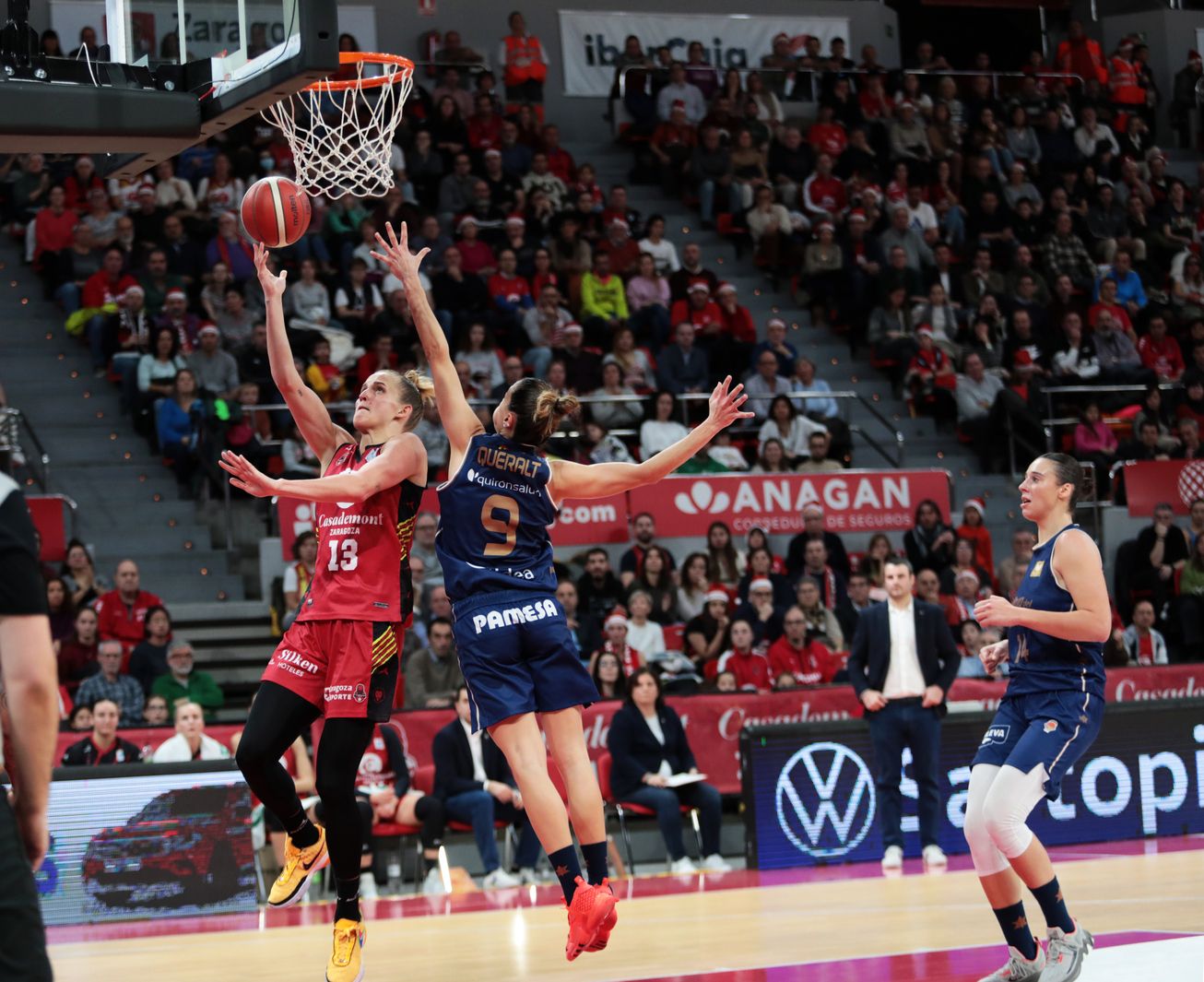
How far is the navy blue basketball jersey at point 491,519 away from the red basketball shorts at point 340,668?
37 cm

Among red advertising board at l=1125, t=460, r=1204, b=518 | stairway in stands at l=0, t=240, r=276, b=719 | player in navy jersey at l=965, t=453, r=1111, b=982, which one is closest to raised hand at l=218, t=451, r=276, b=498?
player in navy jersey at l=965, t=453, r=1111, b=982

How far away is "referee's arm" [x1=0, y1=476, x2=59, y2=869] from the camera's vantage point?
10.5 feet

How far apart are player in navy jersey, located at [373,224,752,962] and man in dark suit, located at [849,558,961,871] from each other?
4813mm

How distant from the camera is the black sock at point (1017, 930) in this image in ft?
19.7

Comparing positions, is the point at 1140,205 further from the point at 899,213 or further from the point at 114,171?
the point at 114,171

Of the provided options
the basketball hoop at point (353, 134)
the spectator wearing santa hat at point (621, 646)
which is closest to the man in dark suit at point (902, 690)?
the spectator wearing santa hat at point (621, 646)

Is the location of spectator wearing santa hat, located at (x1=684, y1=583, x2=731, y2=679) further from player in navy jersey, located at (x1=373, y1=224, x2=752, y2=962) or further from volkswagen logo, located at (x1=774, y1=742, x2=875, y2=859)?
player in navy jersey, located at (x1=373, y1=224, x2=752, y2=962)

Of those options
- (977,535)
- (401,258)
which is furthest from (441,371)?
(977,535)

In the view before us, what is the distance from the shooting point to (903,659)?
10984 mm

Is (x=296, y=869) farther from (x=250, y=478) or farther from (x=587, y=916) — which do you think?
(x=250, y=478)

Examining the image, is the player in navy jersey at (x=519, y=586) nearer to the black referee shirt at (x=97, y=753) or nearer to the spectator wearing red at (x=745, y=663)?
the black referee shirt at (x=97, y=753)

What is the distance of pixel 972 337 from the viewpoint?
62.0 feet

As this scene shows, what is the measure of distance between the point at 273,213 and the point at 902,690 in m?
5.88

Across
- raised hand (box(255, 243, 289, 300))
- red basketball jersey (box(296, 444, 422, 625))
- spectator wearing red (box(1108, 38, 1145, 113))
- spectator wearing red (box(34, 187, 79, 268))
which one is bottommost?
red basketball jersey (box(296, 444, 422, 625))
